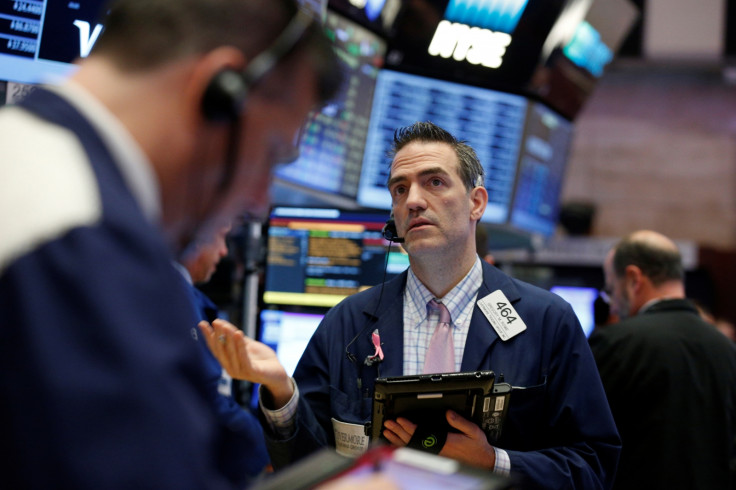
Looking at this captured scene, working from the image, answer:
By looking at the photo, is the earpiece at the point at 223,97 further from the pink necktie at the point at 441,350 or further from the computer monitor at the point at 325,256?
the computer monitor at the point at 325,256

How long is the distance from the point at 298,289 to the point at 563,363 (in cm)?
157

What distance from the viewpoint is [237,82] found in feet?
2.64

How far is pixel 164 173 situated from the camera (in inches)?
31.4

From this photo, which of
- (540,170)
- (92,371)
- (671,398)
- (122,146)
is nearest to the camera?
(92,371)

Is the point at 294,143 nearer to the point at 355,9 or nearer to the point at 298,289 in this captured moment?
the point at 298,289

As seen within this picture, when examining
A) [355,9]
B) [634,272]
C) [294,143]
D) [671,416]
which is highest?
[355,9]

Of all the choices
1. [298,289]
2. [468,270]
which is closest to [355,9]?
[298,289]

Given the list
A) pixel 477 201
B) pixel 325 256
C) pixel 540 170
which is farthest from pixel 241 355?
pixel 540 170

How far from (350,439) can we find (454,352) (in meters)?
0.38

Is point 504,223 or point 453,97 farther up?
point 453,97

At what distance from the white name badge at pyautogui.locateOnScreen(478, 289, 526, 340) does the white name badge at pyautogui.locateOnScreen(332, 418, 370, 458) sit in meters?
0.48

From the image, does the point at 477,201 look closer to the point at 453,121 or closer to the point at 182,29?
the point at 182,29

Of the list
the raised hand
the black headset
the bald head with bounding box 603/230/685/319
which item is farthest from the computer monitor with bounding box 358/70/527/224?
the black headset

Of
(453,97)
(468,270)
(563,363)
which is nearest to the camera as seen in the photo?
(563,363)
